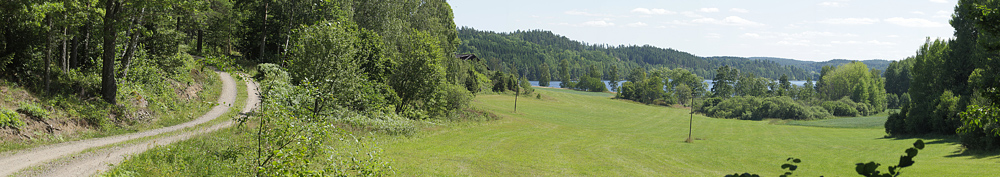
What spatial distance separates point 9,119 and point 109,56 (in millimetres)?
5255

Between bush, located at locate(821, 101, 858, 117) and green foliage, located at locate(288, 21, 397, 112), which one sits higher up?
green foliage, located at locate(288, 21, 397, 112)

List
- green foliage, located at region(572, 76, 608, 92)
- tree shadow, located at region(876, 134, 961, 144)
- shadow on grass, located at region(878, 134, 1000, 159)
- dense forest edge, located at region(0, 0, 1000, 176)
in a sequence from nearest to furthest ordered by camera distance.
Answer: dense forest edge, located at region(0, 0, 1000, 176) → shadow on grass, located at region(878, 134, 1000, 159) → tree shadow, located at region(876, 134, 961, 144) → green foliage, located at region(572, 76, 608, 92)

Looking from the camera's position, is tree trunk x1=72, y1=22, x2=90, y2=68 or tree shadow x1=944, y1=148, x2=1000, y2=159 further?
tree shadow x1=944, y1=148, x2=1000, y2=159

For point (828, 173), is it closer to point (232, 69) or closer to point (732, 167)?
point (732, 167)

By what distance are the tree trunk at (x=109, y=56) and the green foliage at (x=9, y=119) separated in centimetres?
433

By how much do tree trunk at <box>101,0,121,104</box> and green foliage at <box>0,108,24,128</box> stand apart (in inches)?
170

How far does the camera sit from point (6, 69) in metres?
17.7

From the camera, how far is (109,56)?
19094 millimetres

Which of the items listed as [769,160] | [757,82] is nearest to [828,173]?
[769,160]

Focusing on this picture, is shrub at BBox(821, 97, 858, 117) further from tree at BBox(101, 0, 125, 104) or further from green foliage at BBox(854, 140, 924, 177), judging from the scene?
green foliage at BBox(854, 140, 924, 177)

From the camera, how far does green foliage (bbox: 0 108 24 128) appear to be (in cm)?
1415

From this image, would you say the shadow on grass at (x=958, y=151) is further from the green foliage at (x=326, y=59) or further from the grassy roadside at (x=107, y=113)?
the grassy roadside at (x=107, y=113)

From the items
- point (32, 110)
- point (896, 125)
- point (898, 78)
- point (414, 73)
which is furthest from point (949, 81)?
point (898, 78)

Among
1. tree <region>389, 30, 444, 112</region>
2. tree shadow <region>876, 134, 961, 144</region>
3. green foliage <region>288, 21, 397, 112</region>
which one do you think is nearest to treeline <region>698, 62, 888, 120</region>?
tree shadow <region>876, 134, 961, 144</region>
